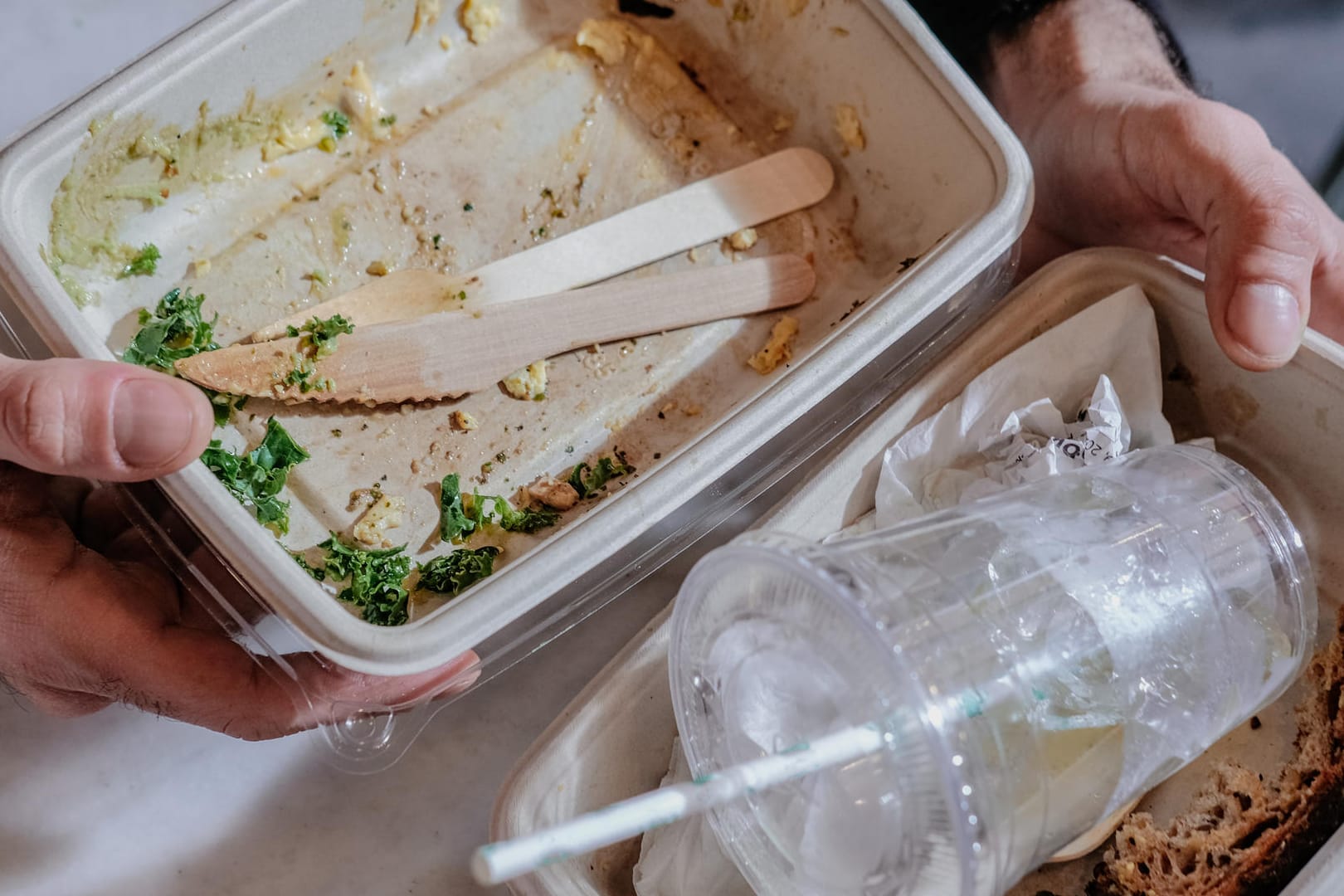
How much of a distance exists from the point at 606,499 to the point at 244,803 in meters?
0.37

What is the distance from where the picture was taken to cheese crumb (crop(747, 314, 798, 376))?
795 mm

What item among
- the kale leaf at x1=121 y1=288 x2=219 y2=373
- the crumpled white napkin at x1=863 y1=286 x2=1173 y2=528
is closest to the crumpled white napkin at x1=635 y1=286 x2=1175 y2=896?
the crumpled white napkin at x1=863 y1=286 x2=1173 y2=528

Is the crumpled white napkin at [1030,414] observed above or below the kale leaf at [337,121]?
below

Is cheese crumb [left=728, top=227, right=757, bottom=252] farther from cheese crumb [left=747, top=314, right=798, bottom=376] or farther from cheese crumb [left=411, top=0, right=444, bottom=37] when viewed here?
cheese crumb [left=411, top=0, right=444, bottom=37]

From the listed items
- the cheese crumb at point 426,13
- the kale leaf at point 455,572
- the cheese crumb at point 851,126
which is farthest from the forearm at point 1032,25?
the kale leaf at point 455,572

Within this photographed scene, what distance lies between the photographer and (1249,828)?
63 cm

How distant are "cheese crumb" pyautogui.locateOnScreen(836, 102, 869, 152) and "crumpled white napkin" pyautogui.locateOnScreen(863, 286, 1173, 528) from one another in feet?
0.76

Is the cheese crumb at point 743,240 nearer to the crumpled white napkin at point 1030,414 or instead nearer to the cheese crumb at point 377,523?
the crumpled white napkin at point 1030,414

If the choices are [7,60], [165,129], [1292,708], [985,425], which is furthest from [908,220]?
[7,60]

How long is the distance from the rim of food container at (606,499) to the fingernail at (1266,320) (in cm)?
15

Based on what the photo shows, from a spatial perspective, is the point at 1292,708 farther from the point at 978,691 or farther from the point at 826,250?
the point at 826,250

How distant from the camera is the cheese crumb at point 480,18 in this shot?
85cm

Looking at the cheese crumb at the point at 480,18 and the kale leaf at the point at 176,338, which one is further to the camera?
the cheese crumb at the point at 480,18

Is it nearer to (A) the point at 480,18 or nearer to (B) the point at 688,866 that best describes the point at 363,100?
(A) the point at 480,18
